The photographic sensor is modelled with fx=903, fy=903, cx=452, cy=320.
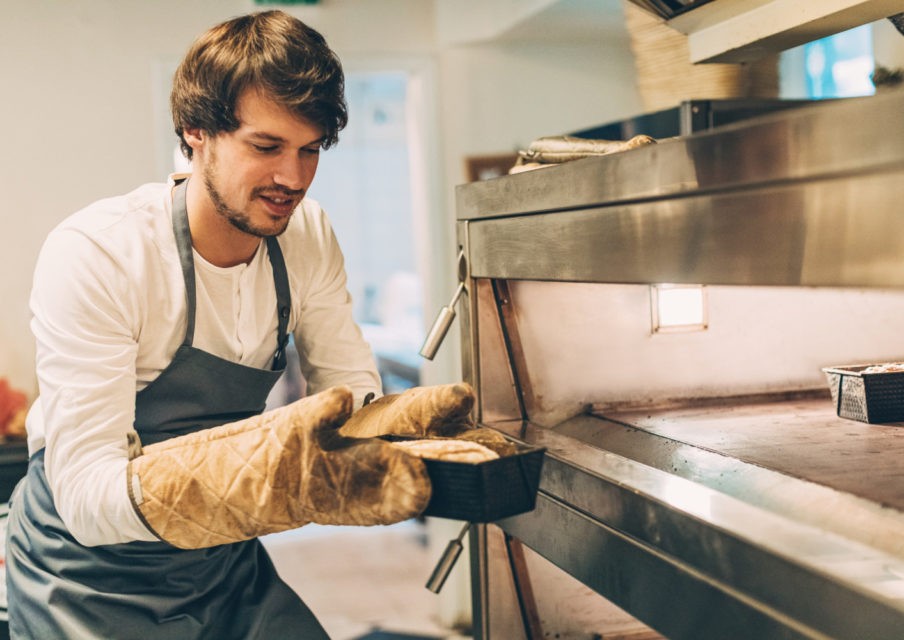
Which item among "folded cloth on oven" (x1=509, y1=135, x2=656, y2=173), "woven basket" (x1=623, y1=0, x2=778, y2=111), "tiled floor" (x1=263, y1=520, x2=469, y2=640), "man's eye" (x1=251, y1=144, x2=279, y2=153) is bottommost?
"tiled floor" (x1=263, y1=520, x2=469, y2=640)

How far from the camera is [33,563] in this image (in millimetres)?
1537

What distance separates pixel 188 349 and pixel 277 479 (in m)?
0.52

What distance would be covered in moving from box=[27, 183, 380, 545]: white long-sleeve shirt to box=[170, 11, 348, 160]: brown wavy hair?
0.20 meters

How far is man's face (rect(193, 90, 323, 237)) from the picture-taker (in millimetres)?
1470

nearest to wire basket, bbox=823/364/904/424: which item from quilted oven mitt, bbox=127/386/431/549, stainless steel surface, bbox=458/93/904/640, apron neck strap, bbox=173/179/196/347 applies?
stainless steel surface, bbox=458/93/904/640

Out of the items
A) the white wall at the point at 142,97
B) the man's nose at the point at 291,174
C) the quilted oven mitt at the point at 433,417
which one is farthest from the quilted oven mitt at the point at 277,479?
the white wall at the point at 142,97

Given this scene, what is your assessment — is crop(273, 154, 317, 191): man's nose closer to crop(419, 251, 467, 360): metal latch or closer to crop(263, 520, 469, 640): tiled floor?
crop(419, 251, 467, 360): metal latch

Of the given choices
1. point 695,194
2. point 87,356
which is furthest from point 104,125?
point 695,194

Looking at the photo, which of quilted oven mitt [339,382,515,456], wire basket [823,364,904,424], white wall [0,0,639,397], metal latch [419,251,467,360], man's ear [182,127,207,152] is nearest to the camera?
quilted oven mitt [339,382,515,456]

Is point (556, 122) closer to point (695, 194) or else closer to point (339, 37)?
point (339, 37)

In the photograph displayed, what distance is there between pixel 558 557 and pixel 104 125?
122 inches

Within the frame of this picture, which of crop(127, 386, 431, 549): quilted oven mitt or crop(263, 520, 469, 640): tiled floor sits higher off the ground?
crop(127, 386, 431, 549): quilted oven mitt

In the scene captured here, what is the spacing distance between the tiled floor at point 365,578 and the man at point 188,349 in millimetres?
2168

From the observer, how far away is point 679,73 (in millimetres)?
2646
